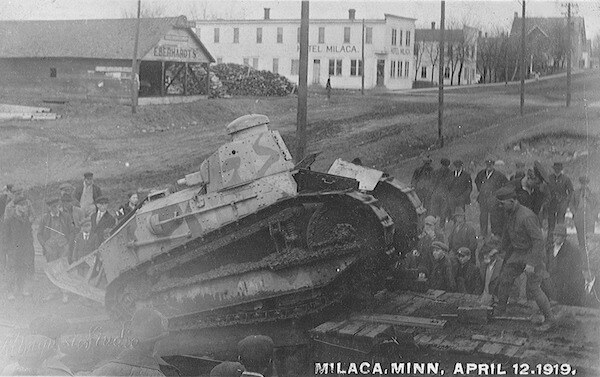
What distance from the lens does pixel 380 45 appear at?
28.9 ft

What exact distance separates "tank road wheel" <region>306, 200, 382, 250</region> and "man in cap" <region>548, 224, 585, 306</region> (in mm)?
1805

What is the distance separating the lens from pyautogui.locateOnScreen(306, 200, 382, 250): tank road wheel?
6.89m

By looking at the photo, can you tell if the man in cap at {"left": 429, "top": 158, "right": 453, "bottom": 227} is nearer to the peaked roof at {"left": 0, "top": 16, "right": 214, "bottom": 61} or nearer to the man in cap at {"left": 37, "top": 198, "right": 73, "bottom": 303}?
the peaked roof at {"left": 0, "top": 16, "right": 214, "bottom": 61}

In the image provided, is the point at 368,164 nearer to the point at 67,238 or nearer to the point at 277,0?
the point at 277,0

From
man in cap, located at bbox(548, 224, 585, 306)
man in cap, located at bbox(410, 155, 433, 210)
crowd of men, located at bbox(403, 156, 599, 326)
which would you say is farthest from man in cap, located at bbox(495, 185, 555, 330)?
man in cap, located at bbox(410, 155, 433, 210)

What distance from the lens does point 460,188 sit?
26.6 feet

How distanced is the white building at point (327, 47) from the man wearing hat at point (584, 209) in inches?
97.7

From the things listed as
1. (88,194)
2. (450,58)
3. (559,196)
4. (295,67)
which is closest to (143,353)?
(88,194)

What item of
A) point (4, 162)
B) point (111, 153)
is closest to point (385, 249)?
point (111, 153)

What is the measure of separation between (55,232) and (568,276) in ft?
19.1

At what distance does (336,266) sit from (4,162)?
4.07 metres

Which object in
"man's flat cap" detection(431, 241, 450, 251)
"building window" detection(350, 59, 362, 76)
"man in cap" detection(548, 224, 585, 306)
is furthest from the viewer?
"building window" detection(350, 59, 362, 76)

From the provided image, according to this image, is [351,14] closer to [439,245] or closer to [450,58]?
[450,58]

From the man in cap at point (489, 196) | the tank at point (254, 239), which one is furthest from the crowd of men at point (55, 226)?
the man in cap at point (489, 196)
